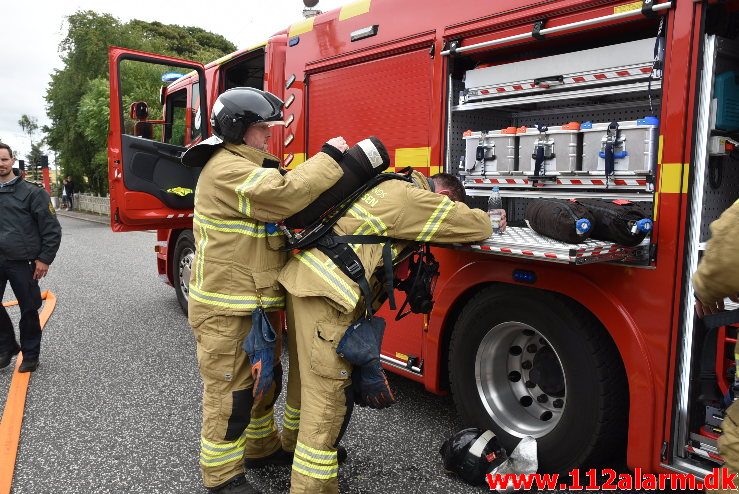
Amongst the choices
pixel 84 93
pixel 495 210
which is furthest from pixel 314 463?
pixel 84 93

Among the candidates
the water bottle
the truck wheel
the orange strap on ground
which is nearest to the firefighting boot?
the orange strap on ground

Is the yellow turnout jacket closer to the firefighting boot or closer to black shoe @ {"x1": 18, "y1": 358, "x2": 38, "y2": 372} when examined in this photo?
the firefighting boot

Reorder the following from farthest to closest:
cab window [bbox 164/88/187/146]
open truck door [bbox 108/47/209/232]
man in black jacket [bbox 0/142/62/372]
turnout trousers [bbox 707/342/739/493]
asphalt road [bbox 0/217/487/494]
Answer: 1. cab window [bbox 164/88/187/146]
2. open truck door [bbox 108/47/209/232]
3. man in black jacket [bbox 0/142/62/372]
4. asphalt road [bbox 0/217/487/494]
5. turnout trousers [bbox 707/342/739/493]

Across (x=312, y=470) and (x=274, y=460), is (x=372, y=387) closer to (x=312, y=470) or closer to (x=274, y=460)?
(x=312, y=470)

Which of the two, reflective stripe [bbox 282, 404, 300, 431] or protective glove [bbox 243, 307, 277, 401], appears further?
reflective stripe [bbox 282, 404, 300, 431]

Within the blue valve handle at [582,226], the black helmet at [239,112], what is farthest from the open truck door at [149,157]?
the blue valve handle at [582,226]

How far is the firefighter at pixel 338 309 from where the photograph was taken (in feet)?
8.34

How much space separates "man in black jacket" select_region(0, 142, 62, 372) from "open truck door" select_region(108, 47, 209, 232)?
77 centimetres

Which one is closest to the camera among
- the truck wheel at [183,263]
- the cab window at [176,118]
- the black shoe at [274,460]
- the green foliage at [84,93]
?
the black shoe at [274,460]

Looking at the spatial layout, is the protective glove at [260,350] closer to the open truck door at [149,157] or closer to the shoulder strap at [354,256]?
the shoulder strap at [354,256]

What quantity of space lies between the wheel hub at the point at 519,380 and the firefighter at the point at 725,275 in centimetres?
136

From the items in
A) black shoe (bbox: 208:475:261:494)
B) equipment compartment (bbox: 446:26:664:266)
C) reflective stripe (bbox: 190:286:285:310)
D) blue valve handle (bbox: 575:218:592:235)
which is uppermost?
equipment compartment (bbox: 446:26:664:266)

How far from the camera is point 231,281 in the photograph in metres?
2.76

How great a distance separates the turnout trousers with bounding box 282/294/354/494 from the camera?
2.55 meters
